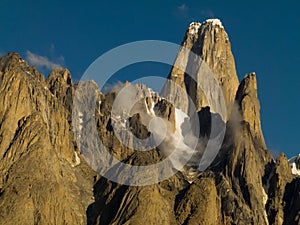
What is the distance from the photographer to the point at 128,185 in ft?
Answer: 598

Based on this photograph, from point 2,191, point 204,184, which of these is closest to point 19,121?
point 2,191

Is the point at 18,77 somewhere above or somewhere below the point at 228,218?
above

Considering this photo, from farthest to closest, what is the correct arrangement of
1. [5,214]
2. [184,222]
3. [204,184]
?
[204,184] → [184,222] → [5,214]

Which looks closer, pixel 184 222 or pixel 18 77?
pixel 184 222

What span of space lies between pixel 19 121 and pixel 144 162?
29068 millimetres

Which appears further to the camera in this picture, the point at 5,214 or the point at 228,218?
the point at 228,218

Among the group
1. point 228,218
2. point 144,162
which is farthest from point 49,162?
point 228,218

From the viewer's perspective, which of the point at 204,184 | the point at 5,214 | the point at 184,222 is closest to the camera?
the point at 5,214

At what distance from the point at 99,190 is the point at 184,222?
24753 mm

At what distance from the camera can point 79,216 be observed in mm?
173625

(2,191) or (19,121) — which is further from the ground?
(19,121)

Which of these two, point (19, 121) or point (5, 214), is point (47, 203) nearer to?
point (5, 214)

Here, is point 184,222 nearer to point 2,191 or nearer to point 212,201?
point 212,201

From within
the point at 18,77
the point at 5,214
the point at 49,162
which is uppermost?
the point at 18,77
